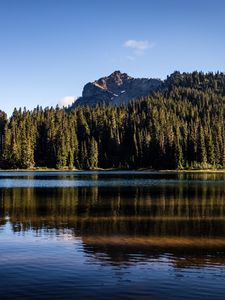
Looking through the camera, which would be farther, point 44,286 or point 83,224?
point 83,224

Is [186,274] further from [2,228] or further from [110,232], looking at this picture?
[2,228]

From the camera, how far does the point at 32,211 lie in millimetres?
46219

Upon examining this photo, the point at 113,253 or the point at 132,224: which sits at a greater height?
the point at 132,224

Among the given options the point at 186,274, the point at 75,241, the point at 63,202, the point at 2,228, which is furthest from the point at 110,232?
the point at 63,202

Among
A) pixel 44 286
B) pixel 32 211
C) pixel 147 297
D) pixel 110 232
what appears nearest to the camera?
pixel 147 297

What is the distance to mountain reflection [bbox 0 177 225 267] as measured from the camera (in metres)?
25.3

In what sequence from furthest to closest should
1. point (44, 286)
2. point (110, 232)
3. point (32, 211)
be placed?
1. point (32, 211)
2. point (110, 232)
3. point (44, 286)

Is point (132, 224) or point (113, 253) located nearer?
point (113, 253)

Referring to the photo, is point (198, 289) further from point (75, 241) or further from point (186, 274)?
point (75, 241)

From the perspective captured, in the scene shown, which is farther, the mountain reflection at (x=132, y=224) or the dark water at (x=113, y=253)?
the mountain reflection at (x=132, y=224)

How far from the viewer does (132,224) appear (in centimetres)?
3641

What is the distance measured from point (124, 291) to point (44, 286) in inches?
129

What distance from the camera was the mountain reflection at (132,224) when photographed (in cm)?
2534

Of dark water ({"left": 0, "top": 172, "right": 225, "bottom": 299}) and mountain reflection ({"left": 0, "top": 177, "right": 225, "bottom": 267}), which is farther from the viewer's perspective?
mountain reflection ({"left": 0, "top": 177, "right": 225, "bottom": 267})
